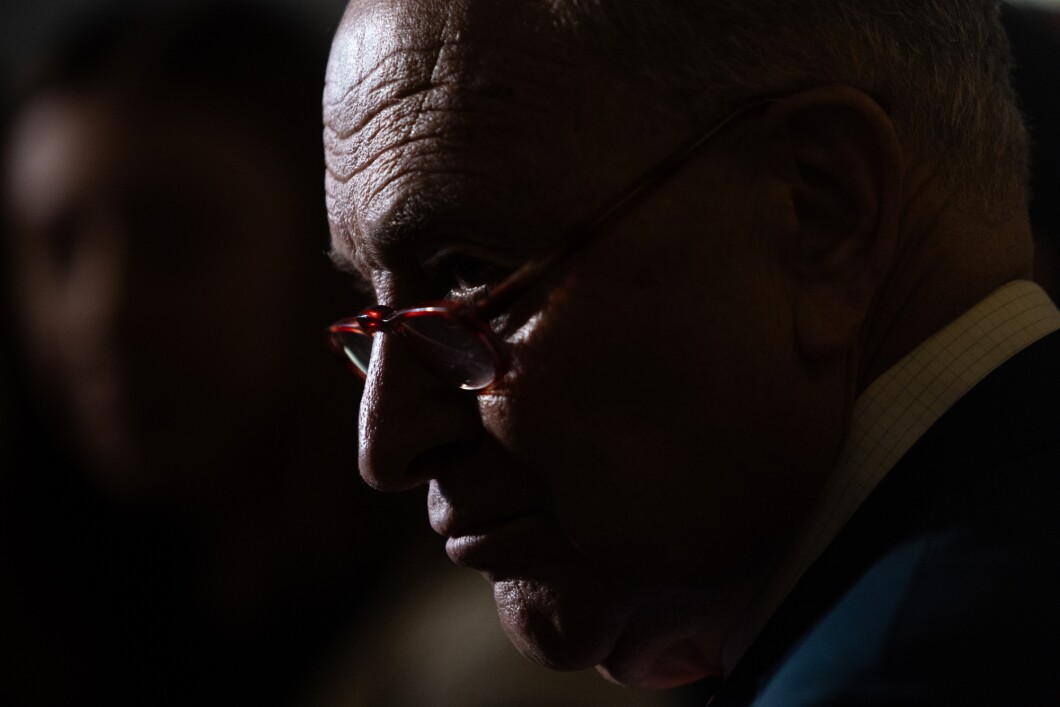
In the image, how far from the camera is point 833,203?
37.1 inches

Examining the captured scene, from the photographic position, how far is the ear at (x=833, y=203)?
0.92 meters

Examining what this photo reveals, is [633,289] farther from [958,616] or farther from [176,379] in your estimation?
[176,379]

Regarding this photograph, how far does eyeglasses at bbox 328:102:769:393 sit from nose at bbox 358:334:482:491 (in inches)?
0.8

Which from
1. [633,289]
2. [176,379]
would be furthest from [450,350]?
[176,379]

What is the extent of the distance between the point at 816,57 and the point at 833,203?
0.40 feet

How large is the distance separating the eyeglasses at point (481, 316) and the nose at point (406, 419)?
0.06ft

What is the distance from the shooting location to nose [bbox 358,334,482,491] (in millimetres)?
999

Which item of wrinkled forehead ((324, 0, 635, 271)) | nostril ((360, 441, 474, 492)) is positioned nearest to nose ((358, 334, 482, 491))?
nostril ((360, 441, 474, 492))

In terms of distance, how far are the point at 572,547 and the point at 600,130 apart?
369 millimetres

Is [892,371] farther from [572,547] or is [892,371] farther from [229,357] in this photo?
[229,357]

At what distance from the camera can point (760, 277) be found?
917mm

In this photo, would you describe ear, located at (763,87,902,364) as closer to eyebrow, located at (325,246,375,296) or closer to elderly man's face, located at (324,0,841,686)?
elderly man's face, located at (324,0,841,686)

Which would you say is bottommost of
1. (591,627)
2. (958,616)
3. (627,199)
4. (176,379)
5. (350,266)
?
(176,379)

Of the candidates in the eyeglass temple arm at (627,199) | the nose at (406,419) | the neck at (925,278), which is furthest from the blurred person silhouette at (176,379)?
the neck at (925,278)
